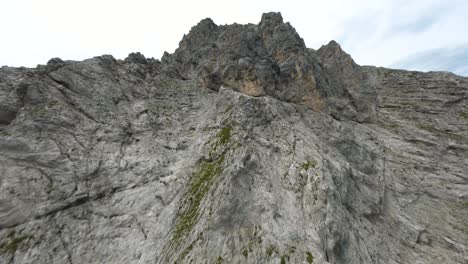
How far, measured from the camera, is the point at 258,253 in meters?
20.3

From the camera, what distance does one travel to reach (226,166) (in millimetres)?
25781

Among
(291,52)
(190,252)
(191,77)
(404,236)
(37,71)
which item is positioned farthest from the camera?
(191,77)

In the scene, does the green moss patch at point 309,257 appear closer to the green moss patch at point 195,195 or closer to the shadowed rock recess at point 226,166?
the shadowed rock recess at point 226,166

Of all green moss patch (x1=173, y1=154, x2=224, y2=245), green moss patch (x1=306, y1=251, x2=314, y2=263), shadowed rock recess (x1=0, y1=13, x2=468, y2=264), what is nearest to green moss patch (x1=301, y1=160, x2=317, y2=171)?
shadowed rock recess (x1=0, y1=13, x2=468, y2=264)

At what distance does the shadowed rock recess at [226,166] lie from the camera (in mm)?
21766

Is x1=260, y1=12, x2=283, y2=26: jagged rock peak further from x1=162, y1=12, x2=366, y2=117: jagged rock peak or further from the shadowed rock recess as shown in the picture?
the shadowed rock recess

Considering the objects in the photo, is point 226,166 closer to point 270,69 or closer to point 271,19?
point 270,69

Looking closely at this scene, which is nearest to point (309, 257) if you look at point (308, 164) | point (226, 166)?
point (308, 164)

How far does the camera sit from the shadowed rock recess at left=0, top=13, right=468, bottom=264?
2177 cm

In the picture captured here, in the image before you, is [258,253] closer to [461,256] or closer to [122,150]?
[122,150]

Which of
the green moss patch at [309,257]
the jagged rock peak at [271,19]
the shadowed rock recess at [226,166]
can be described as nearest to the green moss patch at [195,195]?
the shadowed rock recess at [226,166]

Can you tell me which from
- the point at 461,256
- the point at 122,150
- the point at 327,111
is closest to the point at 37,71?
the point at 122,150

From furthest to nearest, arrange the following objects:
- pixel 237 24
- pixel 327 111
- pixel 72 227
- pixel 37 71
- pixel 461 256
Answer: pixel 237 24
pixel 327 111
pixel 37 71
pixel 461 256
pixel 72 227

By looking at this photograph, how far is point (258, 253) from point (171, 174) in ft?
43.7
